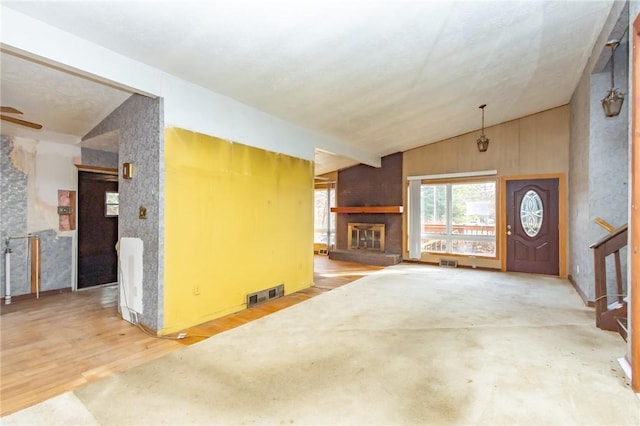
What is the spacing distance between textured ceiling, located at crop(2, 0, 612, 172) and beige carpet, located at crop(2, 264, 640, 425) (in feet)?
8.85

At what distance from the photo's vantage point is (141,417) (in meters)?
1.92

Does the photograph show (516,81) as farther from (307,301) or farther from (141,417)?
(141,417)

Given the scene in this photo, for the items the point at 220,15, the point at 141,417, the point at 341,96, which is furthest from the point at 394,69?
the point at 141,417

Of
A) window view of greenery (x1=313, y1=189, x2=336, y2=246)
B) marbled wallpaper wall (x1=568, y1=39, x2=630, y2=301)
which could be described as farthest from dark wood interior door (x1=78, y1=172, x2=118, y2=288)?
marbled wallpaper wall (x1=568, y1=39, x2=630, y2=301)

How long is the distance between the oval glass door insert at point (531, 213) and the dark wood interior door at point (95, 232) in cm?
783

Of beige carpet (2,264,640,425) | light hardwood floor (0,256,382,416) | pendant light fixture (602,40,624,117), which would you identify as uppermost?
pendant light fixture (602,40,624,117)

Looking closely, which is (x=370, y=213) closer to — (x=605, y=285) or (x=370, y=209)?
(x=370, y=209)

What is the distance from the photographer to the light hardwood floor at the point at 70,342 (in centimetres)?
235

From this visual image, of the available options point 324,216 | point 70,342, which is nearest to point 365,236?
point 324,216

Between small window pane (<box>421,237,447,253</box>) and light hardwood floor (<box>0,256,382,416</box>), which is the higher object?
small window pane (<box>421,237,447,253</box>)

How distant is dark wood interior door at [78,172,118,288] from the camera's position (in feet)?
16.9

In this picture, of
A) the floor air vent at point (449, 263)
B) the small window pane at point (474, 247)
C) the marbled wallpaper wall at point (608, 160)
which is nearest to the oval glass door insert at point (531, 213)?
the small window pane at point (474, 247)

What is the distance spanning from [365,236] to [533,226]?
12.4 ft

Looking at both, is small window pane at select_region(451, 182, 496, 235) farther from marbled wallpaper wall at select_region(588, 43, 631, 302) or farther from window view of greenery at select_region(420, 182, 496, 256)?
marbled wallpaper wall at select_region(588, 43, 631, 302)
